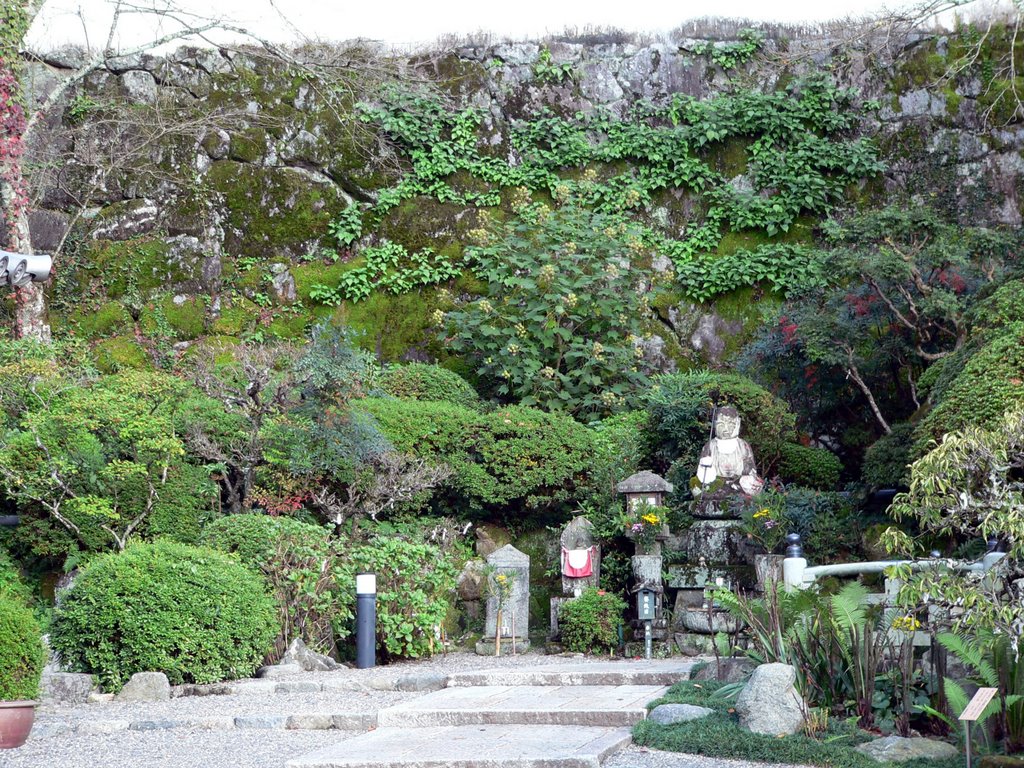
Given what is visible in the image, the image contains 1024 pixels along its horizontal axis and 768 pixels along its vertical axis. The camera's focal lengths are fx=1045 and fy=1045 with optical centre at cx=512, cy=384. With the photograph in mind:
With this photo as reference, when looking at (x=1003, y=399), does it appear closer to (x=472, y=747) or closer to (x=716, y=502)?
(x=716, y=502)

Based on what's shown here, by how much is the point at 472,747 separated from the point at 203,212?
38.8 ft

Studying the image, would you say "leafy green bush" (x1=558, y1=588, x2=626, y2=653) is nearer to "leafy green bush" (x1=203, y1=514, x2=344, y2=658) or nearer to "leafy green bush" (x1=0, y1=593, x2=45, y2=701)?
"leafy green bush" (x1=203, y1=514, x2=344, y2=658)

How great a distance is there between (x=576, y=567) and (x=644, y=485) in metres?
1.08

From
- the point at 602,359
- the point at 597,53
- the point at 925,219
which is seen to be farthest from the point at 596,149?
the point at 925,219

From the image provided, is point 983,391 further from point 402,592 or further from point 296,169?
point 296,169

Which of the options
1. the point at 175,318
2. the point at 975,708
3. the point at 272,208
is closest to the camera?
the point at 975,708

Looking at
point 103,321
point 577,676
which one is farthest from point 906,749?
point 103,321

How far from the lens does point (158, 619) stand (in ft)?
26.5

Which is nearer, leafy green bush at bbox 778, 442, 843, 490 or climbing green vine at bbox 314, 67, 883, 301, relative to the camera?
leafy green bush at bbox 778, 442, 843, 490

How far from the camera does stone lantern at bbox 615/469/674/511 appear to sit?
10617mm

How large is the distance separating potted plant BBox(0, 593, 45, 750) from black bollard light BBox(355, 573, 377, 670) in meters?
3.24

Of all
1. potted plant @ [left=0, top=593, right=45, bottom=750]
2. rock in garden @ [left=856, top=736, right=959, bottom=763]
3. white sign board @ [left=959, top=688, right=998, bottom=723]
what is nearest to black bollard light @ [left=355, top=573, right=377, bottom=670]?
potted plant @ [left=0, top=593, right=45, bottom=750]

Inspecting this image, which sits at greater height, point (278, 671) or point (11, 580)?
point (11, 580)

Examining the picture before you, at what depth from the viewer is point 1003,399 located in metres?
8.78
